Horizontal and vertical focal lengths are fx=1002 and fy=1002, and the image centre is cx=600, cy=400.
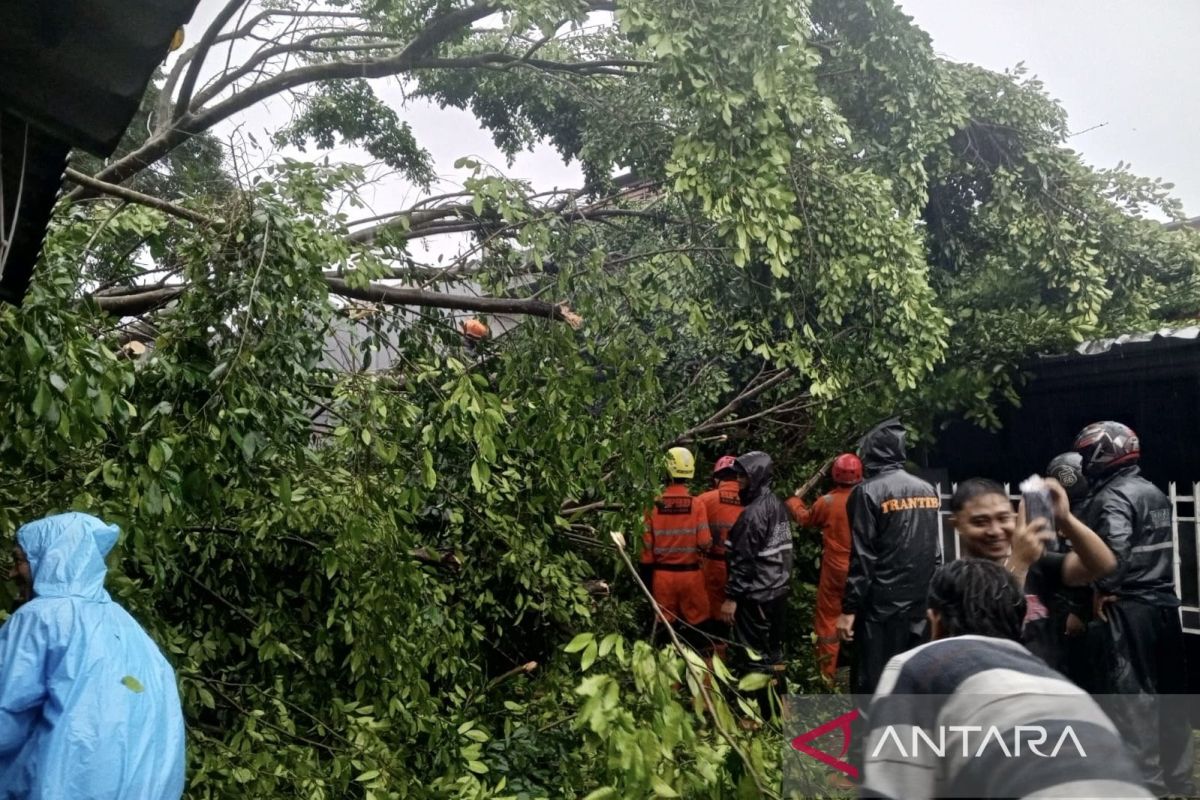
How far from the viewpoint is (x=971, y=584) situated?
1972 mm

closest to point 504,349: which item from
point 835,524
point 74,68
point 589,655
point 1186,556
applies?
point 835,524

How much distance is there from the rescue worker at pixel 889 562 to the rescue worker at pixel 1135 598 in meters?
0.90

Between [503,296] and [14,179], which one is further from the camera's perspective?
[503,296]

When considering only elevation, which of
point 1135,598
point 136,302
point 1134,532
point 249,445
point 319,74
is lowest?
point 1135,598

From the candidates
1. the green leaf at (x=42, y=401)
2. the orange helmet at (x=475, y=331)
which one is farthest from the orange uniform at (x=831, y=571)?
the green leaf at (x=42, y=401)

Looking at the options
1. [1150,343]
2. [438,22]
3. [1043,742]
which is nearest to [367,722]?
[1043,742]

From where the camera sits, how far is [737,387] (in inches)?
325

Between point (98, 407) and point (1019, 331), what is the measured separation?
556cm

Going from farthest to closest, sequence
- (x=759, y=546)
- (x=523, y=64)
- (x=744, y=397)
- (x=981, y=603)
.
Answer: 1. (x=744, y=397)
2. (x=759, y=546)
3. (x=523, y=64)
4. (x=981, y=603)

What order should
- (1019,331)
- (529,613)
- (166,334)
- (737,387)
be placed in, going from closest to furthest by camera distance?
(166,334) < (529,613) < (1019,331) < (737,387)

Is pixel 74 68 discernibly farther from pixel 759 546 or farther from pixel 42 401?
pixel 759 546

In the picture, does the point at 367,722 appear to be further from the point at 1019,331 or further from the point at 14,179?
the point at 1019,331

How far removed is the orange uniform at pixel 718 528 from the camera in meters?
7.25

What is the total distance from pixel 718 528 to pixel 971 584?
211 inches
